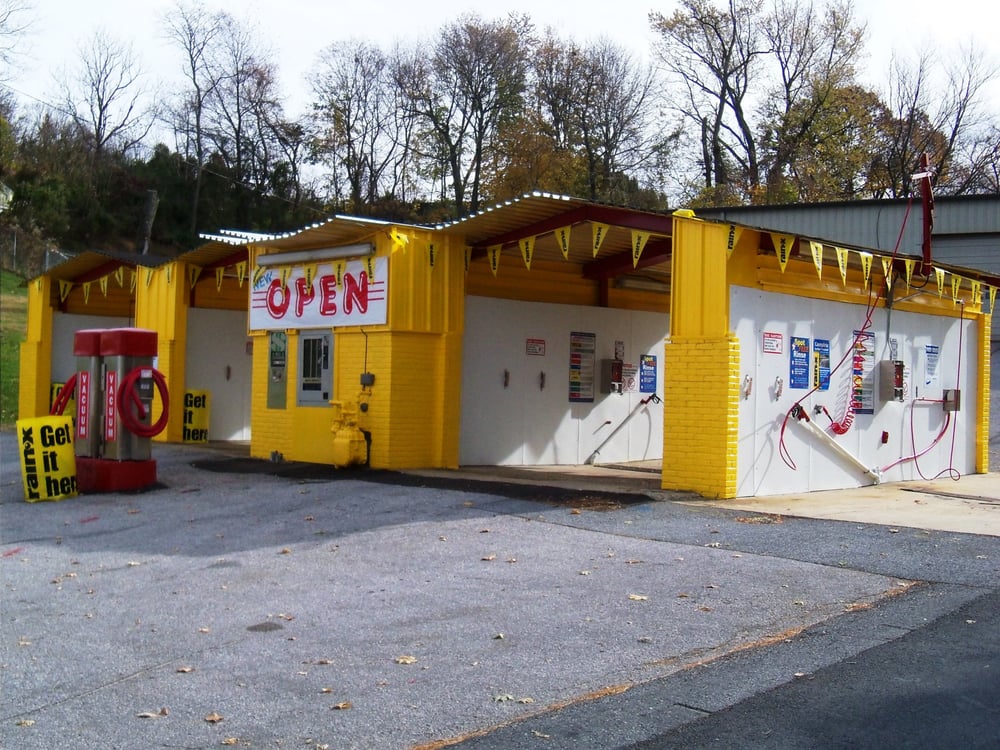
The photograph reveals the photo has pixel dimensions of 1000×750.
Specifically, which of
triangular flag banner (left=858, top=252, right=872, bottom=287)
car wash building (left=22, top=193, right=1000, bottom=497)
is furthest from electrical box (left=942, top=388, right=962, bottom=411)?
triangular flag banner (left=858, top=252, right=872, bottom=287)

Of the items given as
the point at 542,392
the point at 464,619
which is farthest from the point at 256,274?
the point at 464,619

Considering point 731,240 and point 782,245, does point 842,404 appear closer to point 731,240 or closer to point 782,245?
point 782,245

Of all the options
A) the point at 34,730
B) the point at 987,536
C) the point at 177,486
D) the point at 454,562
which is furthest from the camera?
the point at 177,486

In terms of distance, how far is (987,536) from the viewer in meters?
9.33

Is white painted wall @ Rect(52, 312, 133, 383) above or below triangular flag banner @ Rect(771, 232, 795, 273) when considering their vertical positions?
below

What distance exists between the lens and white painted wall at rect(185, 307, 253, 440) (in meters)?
20.1

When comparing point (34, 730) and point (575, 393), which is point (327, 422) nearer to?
point (575, 393)

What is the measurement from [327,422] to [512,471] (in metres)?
2.71

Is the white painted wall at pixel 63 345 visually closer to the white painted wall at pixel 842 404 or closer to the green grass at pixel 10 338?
the green grass at pixel 10 338

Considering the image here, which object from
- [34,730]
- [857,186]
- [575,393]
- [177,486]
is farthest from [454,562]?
[857,186]

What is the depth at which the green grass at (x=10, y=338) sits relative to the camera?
26844 mm

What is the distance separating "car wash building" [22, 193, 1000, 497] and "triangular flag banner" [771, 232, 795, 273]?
3 cm

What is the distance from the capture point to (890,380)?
46.4 ft

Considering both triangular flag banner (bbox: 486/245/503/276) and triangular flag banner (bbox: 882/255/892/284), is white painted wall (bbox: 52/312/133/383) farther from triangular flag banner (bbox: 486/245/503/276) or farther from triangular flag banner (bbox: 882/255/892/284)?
triangular flag banner (bbox: 882/255/892/284)
